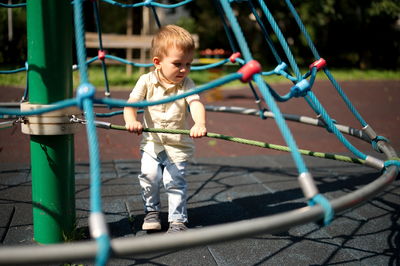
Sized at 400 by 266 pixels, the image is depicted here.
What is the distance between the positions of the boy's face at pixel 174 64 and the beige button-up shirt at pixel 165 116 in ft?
0.25

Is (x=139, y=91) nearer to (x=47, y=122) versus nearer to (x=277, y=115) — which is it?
(x=47, y=122)

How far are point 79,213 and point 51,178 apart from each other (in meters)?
0.47

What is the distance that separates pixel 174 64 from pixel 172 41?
0.33 ft

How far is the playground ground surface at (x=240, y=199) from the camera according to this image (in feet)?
5.48

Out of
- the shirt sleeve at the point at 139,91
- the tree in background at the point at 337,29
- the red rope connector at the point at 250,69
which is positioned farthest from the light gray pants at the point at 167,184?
the tree in background at the point at 337,29

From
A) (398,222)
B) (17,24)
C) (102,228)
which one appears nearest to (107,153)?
(398,222)

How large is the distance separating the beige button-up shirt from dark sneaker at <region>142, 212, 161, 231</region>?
28 cm

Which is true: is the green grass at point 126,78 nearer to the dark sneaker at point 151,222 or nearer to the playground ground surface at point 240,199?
the playground ground surface at point 240,199

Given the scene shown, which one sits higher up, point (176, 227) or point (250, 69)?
point (250, 69)

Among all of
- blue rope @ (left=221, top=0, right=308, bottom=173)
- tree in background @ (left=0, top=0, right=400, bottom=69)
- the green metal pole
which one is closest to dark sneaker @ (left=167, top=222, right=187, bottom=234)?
the green metal pole

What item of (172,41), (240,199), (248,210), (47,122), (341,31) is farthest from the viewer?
(341,31)

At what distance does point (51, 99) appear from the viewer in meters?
1.54

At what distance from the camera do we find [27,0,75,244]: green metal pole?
4.93 ft

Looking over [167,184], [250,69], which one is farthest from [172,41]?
[250,69]
